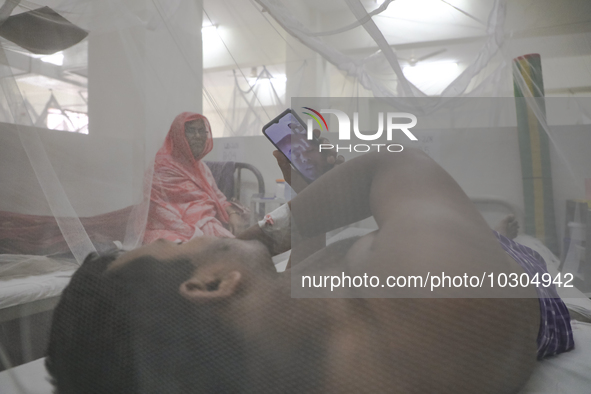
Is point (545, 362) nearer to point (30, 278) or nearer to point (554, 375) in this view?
point (554, 375)

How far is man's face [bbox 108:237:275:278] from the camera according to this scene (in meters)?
0.51

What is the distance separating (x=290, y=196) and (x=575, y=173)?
437 millimetres

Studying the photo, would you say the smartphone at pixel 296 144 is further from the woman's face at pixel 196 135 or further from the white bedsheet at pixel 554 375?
the white bedsheet at pixel 554 375

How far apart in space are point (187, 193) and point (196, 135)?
0.11 metres

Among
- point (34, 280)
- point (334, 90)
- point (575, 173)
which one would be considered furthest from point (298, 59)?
point (34, 280)

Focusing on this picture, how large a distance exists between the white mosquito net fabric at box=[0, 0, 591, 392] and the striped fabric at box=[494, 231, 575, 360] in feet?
0.77

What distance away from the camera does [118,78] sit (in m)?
0.67

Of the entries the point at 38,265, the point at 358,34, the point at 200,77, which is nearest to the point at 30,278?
the point at 38,265

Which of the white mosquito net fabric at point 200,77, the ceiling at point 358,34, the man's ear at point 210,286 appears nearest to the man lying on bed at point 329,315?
the man's ear at point 210,286

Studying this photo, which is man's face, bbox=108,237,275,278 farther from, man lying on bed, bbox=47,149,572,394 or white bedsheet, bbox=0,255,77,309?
white bedsheet, bbox=0,255,77,309

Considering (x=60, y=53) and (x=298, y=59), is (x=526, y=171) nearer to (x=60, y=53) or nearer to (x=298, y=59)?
(x=298, y=59)

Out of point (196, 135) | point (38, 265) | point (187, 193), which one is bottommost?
point (38, 265)

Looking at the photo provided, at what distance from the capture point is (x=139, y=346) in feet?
1.51

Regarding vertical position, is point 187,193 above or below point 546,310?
above
